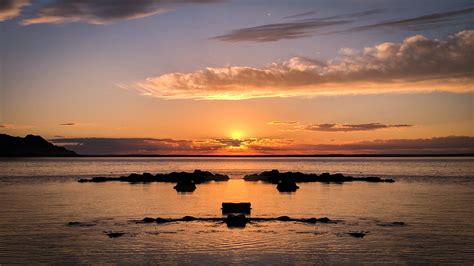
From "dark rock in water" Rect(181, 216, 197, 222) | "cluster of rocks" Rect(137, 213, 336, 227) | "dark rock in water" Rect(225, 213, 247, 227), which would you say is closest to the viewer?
"dark rock in water" Rect(225, 213, 247, 227)

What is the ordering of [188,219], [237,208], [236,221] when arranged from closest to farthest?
[236,221] → [188,219] → [237,208]

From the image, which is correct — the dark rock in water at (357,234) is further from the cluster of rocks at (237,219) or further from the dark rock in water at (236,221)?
the dark rock in water at (236,221)

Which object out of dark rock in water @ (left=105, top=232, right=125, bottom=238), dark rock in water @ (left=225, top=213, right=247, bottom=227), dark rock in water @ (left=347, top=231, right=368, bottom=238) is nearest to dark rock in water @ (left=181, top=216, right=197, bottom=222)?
dark rock in water @ (left=225, top=213, right=247, bottom=227)

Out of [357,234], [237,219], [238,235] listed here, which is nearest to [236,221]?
[237,219]

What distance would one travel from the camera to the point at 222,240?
36.8 m

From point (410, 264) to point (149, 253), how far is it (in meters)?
15.9

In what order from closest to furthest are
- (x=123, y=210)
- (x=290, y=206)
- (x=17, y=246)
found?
(x=17, y=246)
(x=123, y=210)
(x=290, y=206)

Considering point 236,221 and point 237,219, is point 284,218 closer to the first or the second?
point 237,219

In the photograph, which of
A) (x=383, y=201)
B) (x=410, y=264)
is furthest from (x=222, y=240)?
(x=383, y=201)

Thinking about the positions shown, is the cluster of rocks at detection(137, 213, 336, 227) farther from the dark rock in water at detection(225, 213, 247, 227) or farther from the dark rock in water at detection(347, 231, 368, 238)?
the dark rock in water at detection(347, 231, 368, 238)

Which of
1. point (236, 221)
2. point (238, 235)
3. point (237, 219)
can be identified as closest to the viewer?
point (238, 235)

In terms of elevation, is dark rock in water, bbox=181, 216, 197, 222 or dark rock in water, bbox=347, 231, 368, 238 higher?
dark rock in water, bbox=181, 216, 197, 222

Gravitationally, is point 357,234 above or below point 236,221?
below

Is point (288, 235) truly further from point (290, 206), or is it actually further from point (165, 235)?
point (290, 206)
